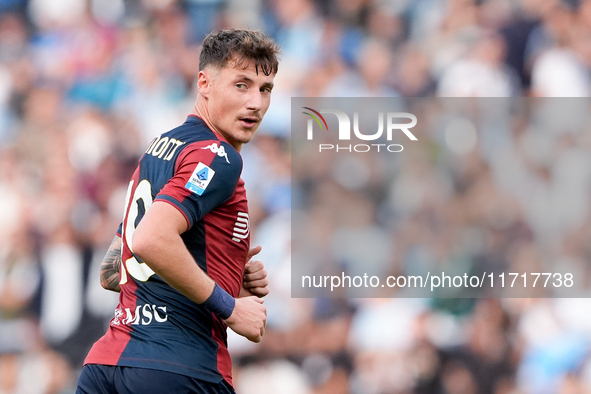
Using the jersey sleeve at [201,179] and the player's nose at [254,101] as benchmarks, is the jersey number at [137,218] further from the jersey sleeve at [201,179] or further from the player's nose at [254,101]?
the player's nose at [254,101]

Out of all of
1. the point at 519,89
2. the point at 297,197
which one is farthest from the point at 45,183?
the point at 519,89

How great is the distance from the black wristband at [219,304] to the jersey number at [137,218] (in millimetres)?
274

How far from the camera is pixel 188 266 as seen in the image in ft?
6.89

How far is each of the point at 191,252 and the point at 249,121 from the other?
1.89 ft

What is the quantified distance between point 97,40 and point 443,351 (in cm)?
455

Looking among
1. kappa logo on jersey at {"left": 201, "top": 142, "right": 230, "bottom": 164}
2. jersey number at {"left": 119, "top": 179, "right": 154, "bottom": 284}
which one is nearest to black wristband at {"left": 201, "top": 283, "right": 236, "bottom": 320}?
jersey number at {"left": 119, "top": 179, "right": 154, "bottom": 284}

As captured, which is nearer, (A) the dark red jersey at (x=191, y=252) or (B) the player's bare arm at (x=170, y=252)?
(B) the player's bare arm at (x=170, y=252)

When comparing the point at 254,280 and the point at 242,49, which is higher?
the point at 242,49

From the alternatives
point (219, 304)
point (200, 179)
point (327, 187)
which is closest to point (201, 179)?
point (200, 179)

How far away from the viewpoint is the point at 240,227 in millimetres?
2391

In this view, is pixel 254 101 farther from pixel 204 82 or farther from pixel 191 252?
pixel 191 252

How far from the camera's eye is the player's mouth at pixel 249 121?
2.53 metres

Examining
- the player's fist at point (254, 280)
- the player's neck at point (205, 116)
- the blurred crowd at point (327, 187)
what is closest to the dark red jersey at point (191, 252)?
the player's neck at point (205, 116)

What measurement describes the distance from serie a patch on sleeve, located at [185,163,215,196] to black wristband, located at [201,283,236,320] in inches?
12.9
